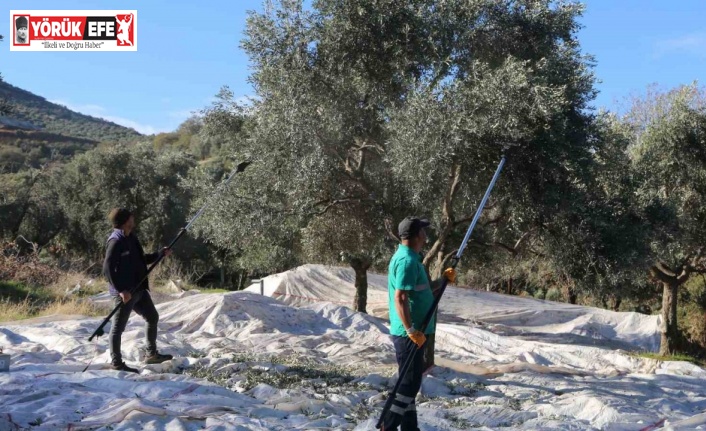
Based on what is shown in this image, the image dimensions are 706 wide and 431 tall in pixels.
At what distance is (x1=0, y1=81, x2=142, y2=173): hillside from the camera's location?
148 ft

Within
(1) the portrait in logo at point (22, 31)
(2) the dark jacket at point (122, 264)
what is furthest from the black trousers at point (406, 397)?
(1) the portrait in logo at point (22, 31)

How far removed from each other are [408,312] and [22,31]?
15839 millimetres

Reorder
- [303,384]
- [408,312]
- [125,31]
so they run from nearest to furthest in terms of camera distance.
Answer: [408,312], [303,384], [125,31]

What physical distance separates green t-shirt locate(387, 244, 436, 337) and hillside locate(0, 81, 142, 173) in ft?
97.4

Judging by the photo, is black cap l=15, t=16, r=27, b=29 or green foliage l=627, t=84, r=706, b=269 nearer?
green foliage l=627, t=84, r=706, b=269

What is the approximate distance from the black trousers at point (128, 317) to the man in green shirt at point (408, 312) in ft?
12.6

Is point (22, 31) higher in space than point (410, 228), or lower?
higher

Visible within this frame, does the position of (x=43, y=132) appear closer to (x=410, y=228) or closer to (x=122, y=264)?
(x=122, y=264)

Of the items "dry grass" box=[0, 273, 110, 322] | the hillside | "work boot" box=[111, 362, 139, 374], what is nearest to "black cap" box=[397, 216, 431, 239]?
"work boot" box=[111, 362, 139, 374]

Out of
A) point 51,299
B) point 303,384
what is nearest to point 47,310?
point 51,299

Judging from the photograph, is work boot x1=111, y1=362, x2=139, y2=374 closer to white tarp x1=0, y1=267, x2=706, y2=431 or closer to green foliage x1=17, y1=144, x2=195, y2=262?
white tarp x1=0, y1=267, x2=706, y2=431

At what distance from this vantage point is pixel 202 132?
1238 centimetres

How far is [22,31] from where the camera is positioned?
681 inches

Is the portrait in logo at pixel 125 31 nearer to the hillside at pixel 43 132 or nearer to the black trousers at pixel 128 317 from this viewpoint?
the black trousers at pixel 128 317
